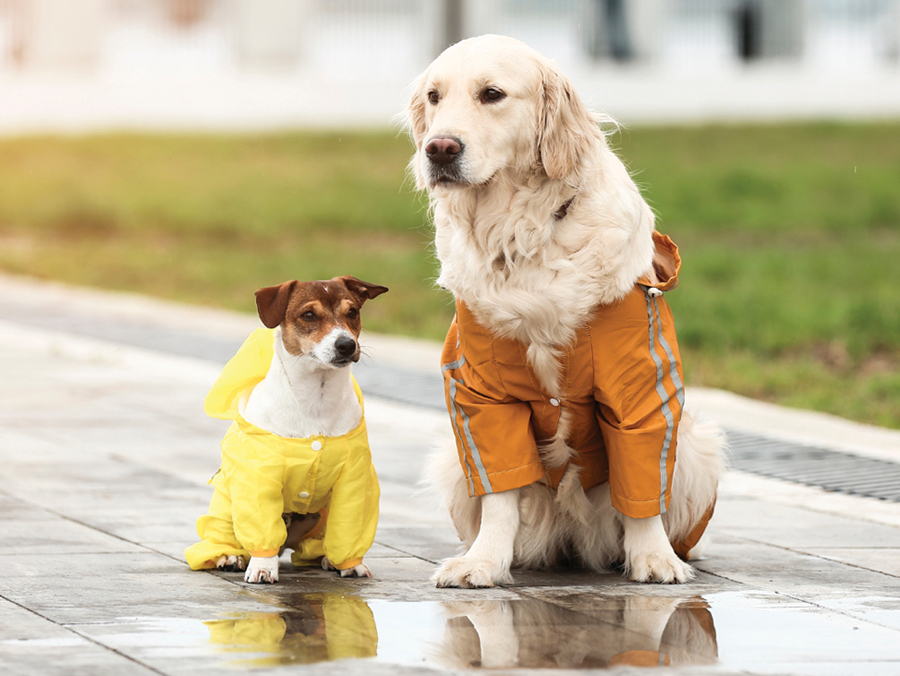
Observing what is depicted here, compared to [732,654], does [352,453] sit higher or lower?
higher

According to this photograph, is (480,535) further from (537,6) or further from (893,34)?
(893,34)

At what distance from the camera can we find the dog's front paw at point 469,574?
4.56 meters

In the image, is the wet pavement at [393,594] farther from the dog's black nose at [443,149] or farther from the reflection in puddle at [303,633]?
the dog's black nose at [443,149]

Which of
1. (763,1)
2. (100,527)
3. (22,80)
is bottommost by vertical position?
(100,527)

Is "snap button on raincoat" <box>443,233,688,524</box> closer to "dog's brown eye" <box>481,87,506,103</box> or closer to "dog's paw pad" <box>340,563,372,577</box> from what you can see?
"dog's paw pad" <box>340,563,372,577</box>

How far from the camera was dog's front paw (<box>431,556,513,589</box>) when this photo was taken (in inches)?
179

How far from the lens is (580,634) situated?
392 cm

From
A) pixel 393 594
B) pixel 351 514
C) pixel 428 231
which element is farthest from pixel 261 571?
pixel 428 231

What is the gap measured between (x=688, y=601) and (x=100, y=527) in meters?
2.42

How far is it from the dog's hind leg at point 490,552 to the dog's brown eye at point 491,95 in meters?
1.34

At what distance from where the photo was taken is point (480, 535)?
4.71 metres

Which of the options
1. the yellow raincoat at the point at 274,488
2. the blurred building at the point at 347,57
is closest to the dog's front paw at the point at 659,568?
the yellow raincoat at the point at 274,488

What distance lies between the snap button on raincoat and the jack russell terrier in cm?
37

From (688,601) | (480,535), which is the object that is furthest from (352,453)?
(688,601)
